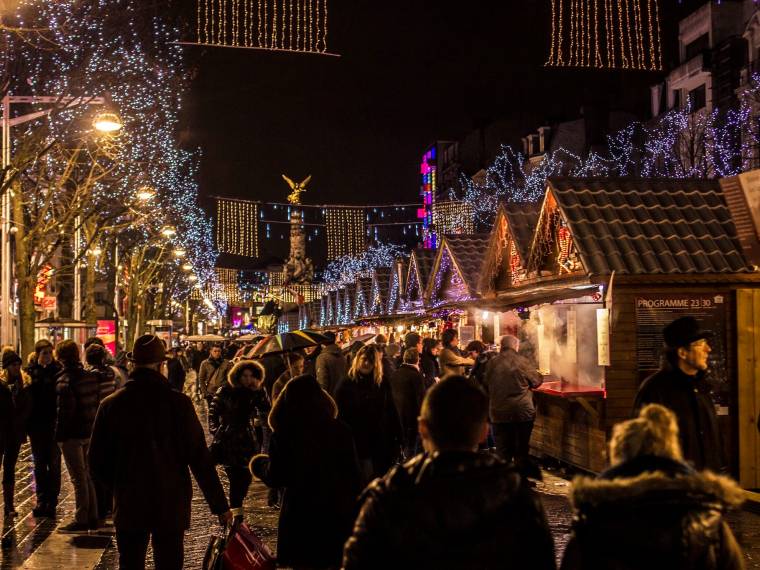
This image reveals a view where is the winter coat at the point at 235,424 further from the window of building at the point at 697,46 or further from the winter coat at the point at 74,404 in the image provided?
the window of building at the point at 697,46

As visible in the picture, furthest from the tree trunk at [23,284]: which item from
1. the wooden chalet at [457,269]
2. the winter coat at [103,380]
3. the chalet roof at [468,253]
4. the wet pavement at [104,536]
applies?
the winter coat at [103,380]

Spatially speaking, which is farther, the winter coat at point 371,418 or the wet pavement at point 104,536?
the winter coat at point 371,418

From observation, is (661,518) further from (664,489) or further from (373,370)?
(373,370)

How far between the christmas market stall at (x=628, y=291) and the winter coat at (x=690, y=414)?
673cm

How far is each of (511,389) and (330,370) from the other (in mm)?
2357

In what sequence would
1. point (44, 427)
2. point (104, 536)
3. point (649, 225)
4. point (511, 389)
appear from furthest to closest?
point (649, 225) < point (511, 389) < point (44, 427) < point (104, 536)

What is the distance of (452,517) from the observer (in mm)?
3387

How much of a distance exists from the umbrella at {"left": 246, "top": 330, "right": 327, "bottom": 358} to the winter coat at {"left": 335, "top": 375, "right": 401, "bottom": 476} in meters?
3.76

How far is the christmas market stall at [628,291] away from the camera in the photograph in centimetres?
1278

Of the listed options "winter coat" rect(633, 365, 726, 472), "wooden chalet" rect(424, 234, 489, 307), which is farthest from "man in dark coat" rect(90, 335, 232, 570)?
"wooden chalet" rect(424, 234, 489, 307)

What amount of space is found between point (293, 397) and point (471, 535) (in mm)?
2731

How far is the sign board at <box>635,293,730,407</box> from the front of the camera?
12.9 m

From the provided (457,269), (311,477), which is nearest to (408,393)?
(311,477)

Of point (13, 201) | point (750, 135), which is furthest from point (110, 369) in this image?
point (750, 135)
